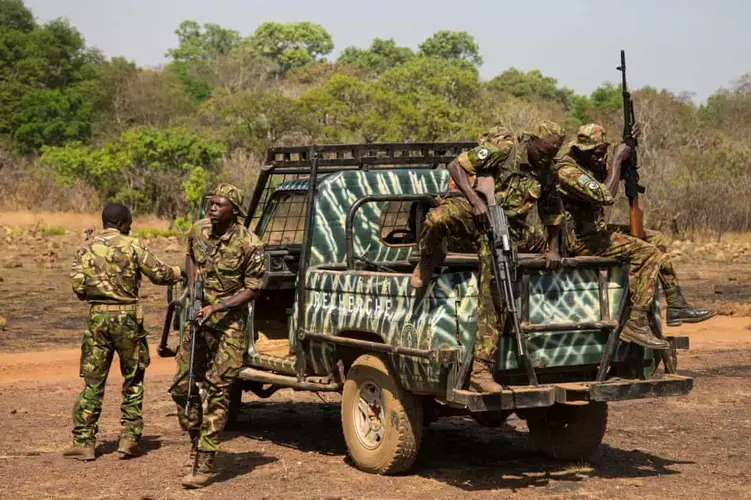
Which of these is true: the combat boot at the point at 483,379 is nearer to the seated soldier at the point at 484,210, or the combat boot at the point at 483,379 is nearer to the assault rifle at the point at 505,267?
the seated soldier at the point at 484,210

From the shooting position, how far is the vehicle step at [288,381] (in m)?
8.24

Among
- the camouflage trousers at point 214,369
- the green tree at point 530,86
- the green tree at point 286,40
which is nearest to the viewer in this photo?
the camouflage trousers at point 214,369

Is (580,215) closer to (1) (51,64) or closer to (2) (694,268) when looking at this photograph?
(2) (694,268)

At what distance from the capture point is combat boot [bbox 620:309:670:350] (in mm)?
7465

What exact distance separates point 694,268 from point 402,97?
62.8 ft

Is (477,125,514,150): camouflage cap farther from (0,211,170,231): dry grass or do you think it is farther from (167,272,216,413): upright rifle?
(0,211,170,231): dry grass

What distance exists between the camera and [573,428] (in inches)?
325

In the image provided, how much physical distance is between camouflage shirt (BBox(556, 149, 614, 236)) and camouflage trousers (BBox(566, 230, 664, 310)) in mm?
72

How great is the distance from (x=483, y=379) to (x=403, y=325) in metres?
0.65

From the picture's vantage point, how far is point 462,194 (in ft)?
Answer: 23.7

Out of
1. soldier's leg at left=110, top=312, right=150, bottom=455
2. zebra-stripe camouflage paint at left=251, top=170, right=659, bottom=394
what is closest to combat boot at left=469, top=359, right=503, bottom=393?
zebra-stripe camouflage paint at left=251, top=170, right=659, bottom=394

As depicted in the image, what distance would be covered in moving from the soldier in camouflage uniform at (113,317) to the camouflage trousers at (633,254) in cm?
277

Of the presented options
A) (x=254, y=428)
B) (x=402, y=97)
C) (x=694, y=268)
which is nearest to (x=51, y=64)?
(x=402, y=97)

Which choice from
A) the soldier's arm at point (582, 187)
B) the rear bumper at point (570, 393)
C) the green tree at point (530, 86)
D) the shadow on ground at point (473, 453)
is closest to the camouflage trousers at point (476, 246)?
the rear bumper at point (570, 393)
